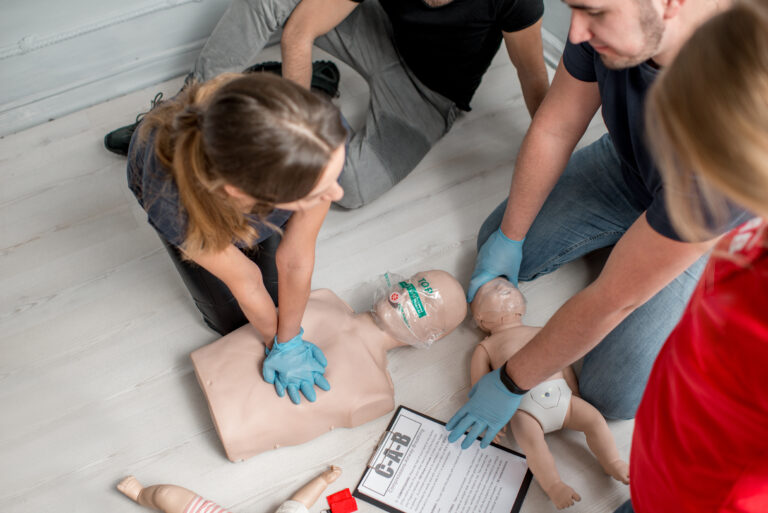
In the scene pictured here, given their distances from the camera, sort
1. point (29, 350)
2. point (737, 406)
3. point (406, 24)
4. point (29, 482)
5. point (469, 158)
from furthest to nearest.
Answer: point (469, 158) < point (406, 24) < point (29, 350) < point (29, 482) < point (737, 406)

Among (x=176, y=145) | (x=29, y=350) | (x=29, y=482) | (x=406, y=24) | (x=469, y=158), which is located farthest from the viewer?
(x=469, y=158)

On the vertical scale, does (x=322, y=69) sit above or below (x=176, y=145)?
below

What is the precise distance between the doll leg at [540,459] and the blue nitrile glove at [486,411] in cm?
4

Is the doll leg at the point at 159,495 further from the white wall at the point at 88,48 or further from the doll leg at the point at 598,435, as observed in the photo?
the white wall at the point at 88,48

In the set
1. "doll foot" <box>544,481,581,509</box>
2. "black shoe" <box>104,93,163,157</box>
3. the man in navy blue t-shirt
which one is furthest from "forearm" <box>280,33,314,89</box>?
"doll foot" <box>544,481,581,509</box>

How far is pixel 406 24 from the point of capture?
165cm

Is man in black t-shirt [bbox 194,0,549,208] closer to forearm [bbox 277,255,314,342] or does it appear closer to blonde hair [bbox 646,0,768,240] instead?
forearm [bbox 277,255,314,342]

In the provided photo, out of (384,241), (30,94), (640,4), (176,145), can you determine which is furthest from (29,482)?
(640,4)

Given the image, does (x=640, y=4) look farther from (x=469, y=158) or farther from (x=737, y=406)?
(x=469, y=158)

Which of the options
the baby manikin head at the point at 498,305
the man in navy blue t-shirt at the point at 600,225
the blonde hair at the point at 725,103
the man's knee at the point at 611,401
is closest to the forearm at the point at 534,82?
the man in navy blue t-shirt at the point at 600,225

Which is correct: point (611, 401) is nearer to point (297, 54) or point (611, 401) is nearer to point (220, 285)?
point (220, 285)

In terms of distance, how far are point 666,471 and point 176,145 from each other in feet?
2.76

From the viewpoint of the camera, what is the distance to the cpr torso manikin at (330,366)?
1.32 metres

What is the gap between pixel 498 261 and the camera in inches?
60.4
